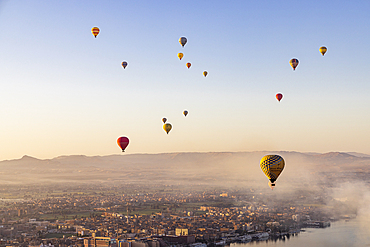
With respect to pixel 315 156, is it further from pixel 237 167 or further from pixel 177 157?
pixel 177 157

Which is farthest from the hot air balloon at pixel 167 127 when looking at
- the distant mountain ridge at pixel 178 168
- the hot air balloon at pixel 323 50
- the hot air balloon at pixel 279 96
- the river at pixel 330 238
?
the distant mountain ridge at pixel 178 168

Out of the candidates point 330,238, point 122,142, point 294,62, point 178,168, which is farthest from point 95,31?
point 178,168

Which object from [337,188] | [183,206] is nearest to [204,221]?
[183,206]

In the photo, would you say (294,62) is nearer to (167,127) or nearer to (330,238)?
(167,127)

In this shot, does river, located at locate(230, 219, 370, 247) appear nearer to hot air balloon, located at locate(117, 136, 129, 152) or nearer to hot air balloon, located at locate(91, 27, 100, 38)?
hot air balloon, located at locate(117, 136, 129, 152)

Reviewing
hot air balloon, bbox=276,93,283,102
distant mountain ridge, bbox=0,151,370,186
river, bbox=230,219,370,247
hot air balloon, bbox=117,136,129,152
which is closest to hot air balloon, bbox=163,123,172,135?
hot air balloon, bbox=117,136,129,152

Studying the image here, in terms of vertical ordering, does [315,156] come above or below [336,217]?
above

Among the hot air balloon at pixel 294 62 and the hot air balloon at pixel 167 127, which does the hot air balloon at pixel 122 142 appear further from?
the hot air balloon at pixel 294 62
